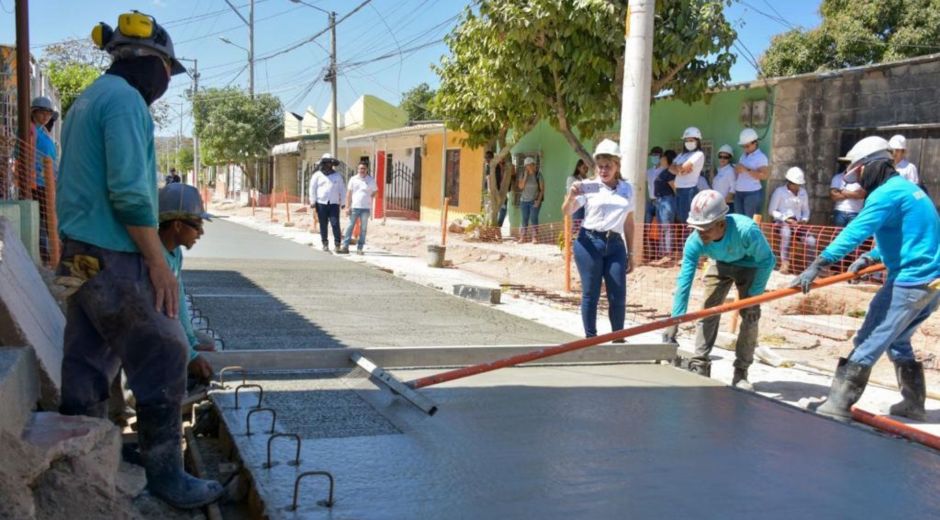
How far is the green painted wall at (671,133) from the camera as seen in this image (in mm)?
11141

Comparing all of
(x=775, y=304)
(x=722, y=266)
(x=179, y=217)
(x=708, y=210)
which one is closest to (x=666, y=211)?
(x=775, y=304)

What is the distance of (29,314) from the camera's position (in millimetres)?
3369

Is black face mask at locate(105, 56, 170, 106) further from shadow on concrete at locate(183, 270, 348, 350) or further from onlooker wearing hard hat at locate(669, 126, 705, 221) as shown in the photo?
onlooker wearing hard hat at locate(669, 126, 705, 221)

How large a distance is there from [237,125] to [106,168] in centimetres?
3496

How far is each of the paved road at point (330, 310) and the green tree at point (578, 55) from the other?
3.98 meters

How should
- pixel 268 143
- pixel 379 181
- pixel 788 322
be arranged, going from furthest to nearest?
pixel 268 143, pixel 379 181, pixel 788 322

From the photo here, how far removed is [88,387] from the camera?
9.46 feet

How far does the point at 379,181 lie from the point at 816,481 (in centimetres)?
2375

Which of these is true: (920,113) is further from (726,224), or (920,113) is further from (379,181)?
(379,181)

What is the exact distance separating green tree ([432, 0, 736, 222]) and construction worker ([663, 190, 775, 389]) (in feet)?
21.3

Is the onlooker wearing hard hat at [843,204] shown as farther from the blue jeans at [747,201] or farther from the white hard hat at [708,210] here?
the white hard hat at [708,210]

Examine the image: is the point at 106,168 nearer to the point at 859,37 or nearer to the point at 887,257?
the point at 887,257

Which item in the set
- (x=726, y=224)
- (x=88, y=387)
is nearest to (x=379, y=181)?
(x=726, y=224)

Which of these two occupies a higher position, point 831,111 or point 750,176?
point 831,111
